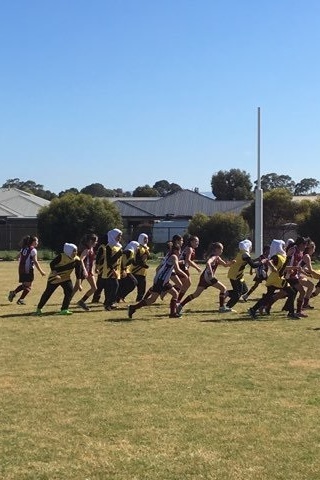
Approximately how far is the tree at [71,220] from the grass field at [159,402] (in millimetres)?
36579

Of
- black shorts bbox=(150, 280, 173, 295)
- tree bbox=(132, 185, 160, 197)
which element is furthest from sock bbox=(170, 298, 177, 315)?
tree bbox=(132, 185, 160, 197)

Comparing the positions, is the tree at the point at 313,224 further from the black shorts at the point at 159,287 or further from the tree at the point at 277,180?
the tree at the point at 277,180

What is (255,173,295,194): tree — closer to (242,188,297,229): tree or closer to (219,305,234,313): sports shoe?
(242,188,297,229): tree

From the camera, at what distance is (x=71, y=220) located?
49062 millimetres

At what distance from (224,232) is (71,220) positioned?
11.8 m

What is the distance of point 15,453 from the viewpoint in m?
5.54

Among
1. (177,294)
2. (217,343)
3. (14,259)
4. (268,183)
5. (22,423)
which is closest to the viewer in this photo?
(22,423)

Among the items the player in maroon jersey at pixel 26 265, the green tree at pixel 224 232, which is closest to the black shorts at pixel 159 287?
the player in maroon jersey at pixel 26 265

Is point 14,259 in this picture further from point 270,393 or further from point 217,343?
point 270,393

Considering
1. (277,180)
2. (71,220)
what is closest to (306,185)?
(277,180)

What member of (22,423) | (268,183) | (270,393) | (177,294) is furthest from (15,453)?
(268,183)

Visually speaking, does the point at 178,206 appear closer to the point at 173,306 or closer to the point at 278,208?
the point at 278,208

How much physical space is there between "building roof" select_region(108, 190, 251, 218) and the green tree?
87.6 feet

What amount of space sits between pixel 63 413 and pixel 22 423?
1.58 ft
